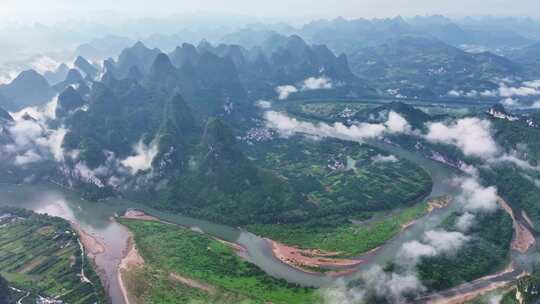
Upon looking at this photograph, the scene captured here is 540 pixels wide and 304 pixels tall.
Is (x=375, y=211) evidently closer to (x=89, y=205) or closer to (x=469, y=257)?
(x=469, y=257)

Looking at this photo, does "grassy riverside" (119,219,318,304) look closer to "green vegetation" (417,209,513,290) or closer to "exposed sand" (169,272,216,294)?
"exposed sand" (169,272,216,294)

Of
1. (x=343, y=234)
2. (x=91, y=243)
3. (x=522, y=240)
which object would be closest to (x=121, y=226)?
(x=91, y=243)

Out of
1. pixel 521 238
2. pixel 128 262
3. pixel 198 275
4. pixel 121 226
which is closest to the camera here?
pixel 198 275

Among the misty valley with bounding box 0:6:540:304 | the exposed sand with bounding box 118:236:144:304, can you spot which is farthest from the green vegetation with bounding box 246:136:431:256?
the exposed sand with bounding box 118:236:144:304

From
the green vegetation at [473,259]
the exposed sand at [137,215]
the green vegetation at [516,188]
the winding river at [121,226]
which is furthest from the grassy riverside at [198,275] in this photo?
the green vegetation at [516,188]

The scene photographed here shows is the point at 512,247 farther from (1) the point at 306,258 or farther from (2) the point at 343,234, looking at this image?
(1) the point at 306,258

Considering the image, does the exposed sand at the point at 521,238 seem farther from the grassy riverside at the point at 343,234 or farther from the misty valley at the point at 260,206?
the grassy riverside at the point at 343,234
